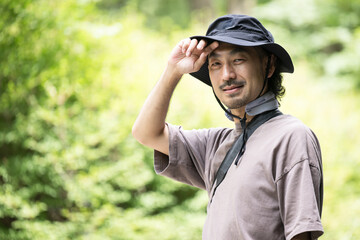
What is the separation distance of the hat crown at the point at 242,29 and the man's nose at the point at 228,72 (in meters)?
0.13

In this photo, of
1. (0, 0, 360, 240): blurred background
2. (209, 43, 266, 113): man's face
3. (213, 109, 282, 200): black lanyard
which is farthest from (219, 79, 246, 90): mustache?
(0, 0, 360, 240): blurred background

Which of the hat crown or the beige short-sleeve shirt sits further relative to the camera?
the hat crown

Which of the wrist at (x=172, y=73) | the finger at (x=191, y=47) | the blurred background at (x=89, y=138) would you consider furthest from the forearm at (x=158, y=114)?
the blurred background at (x=89, y=138)

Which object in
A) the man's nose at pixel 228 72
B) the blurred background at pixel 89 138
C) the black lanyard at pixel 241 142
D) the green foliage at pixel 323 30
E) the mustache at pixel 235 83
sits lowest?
the black lanyard at pixel 241 142

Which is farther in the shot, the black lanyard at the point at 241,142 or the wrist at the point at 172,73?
the wrist at the point at 172,73

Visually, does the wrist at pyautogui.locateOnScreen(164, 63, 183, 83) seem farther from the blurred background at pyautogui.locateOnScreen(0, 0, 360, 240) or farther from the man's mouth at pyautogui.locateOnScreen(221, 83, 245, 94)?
the blurred background at pyautogui.locateOnScreen(0, 0, 360, 240)

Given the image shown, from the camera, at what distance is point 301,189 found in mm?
1454

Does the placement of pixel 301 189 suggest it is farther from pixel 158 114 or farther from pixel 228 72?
pixel 158 114

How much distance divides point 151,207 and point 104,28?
2203 mm

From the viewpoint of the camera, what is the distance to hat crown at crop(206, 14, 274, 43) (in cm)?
180

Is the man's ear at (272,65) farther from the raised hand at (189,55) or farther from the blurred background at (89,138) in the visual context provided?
the blurred background at (89,138)

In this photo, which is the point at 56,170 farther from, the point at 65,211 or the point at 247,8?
the point at 247,8

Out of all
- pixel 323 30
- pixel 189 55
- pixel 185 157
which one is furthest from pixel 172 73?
pixel 323 30

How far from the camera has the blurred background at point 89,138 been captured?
4.65 meters
